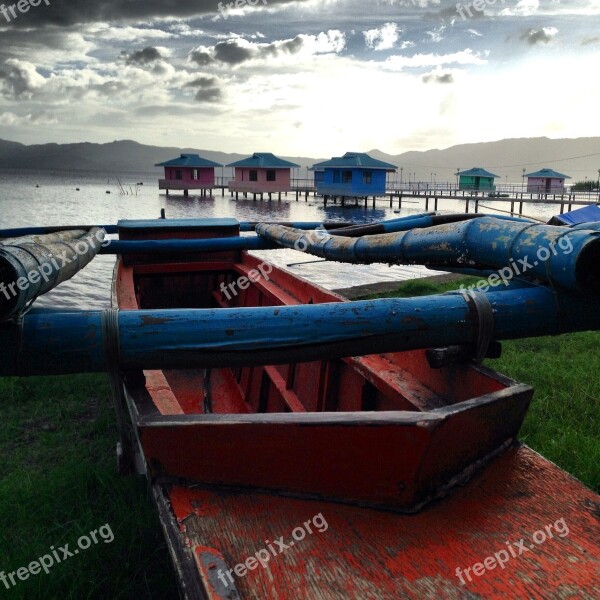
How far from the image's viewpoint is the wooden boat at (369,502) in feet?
5.98

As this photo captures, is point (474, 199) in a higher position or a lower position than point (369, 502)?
higher

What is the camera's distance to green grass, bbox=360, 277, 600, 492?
4.01 meters

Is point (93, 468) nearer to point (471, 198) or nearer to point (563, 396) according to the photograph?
point (563, 396)

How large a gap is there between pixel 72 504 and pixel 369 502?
281 cm

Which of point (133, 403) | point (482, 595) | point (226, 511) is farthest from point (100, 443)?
point (482, 595)

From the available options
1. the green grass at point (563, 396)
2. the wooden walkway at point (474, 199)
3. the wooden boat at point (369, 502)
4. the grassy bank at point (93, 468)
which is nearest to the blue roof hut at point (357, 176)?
the wooden walkway at point (474, 199)

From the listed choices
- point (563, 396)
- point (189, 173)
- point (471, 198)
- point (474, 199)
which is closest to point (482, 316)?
point (563, 396)

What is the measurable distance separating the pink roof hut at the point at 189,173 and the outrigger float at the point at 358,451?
197 ft

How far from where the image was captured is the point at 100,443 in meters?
5.18

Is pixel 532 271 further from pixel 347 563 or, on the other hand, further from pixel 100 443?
pixel 100 443

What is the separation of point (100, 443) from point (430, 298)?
412 centimetres

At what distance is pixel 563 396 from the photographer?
5.37m

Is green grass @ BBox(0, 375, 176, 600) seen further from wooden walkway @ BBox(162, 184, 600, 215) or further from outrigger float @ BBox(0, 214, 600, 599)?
wooden walkway @ BBox(162, 184, 600, 215)

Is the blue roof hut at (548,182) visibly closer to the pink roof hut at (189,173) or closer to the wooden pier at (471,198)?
the wooden pier at (471,198)
